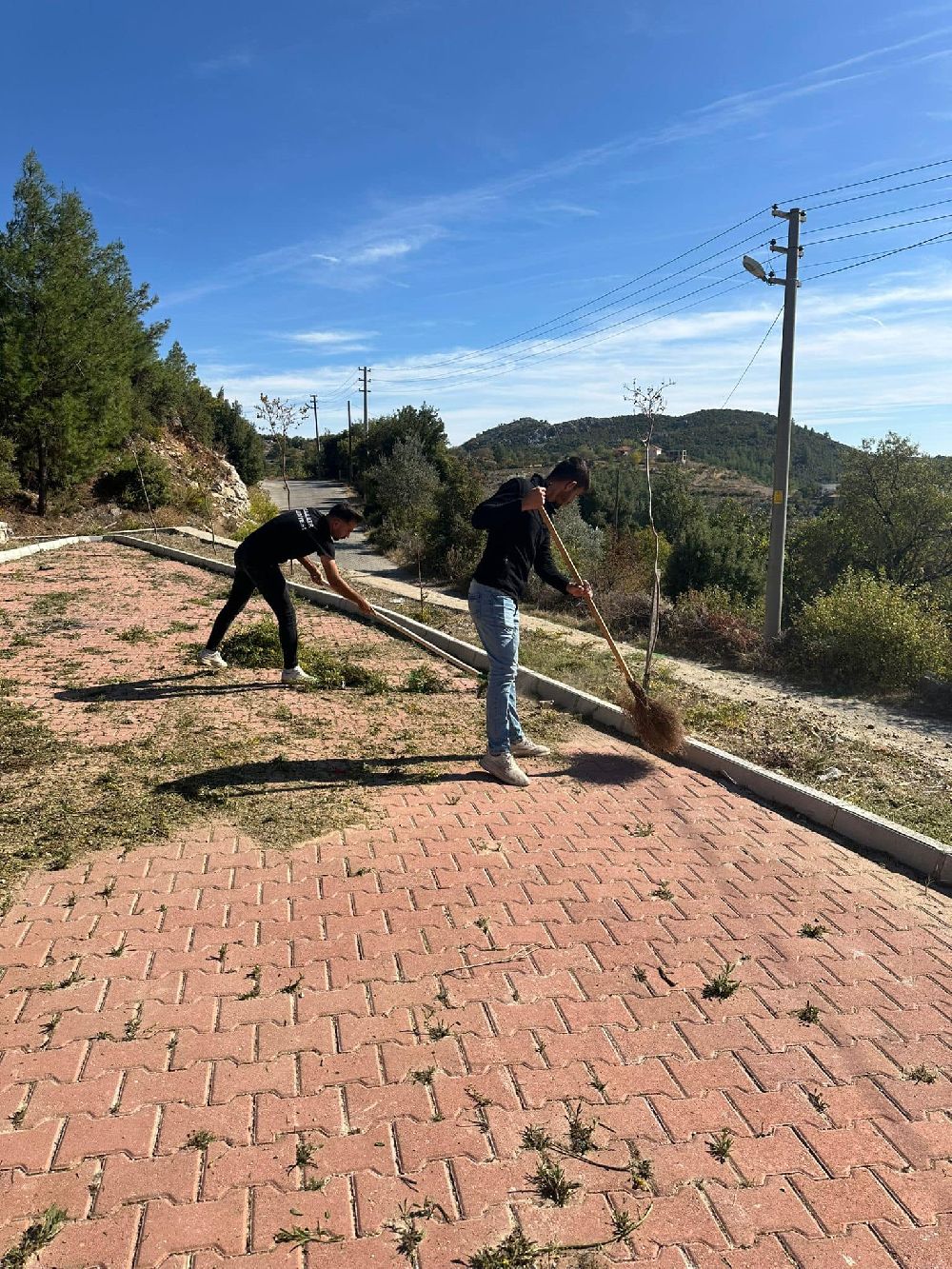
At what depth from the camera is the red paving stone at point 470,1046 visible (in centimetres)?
199

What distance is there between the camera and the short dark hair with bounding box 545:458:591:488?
4.66 metres

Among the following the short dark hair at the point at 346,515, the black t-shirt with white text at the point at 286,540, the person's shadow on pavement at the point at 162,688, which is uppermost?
the short dark hair at the point at 346,515

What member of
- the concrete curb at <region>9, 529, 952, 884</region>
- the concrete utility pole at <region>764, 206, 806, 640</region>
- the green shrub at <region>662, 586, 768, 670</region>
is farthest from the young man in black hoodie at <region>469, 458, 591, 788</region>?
the concrete utility pole at <region>764, 206, 806, 640</region>

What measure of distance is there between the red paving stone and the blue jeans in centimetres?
64

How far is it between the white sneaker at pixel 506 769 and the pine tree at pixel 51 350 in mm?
17847

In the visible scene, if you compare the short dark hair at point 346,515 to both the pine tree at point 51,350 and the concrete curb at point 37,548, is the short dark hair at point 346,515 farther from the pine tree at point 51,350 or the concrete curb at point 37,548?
the pine tree at point 51,350

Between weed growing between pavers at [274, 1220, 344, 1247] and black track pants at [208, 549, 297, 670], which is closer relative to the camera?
weed growing between pavers at [274, 1220, 344, 1247]

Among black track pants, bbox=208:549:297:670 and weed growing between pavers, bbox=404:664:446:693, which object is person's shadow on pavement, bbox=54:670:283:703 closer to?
black track pants, bbox=208:549:297:670

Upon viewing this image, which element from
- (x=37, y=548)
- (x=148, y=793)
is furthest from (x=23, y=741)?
(x=37, y=548)

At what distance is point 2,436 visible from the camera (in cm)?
1872

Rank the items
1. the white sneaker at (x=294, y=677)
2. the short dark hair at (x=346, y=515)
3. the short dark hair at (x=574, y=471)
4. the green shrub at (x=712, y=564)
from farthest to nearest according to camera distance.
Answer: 1. the green shrub at (x=712, y=564)
2. the white sneaker at (x=294, y=677)
3. the short dark hair at (x=346, y=515)
4. the short dark hair at (x=574, y=471)

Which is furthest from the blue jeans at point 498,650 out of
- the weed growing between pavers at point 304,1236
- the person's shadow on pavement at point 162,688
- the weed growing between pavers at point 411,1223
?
the weed growing between pavers at point 304,1236

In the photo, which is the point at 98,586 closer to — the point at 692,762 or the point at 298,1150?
the point at 692,762

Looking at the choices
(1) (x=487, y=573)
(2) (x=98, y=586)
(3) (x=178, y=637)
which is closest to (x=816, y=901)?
(1) (x=487, y=573)
